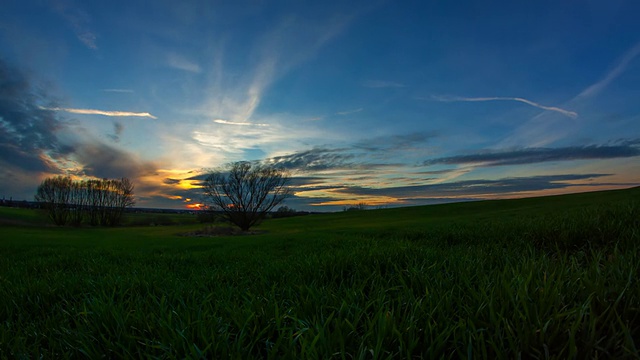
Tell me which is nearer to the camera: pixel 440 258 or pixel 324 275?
pixel 324 275

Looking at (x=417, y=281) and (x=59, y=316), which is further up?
(x=417, y=281)

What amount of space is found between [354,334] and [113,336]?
61.6 inches

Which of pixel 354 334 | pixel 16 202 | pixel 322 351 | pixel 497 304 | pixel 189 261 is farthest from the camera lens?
pixel 16 202

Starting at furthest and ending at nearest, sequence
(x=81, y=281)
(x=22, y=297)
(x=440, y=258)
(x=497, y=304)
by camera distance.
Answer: (x=81, y=281)
(x=440, y=258)
(x=22, y=297)
(x=497, y=304)

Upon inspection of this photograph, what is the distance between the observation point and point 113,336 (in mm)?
2012

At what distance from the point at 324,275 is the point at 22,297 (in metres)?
3.57

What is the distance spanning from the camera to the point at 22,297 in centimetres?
364

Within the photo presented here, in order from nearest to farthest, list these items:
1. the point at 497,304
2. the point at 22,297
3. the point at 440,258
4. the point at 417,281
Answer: the point at 497,304 → the point at 417,281 → the point at 22,297 → the point at 440,258

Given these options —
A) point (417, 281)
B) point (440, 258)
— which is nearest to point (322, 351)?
point (417, 281)

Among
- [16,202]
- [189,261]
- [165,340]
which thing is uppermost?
[16,202]

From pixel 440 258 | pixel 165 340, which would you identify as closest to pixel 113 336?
pixel 165 340

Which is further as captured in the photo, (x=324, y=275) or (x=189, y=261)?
(x=189, y=261)

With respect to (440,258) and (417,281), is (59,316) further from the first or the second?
(440,258)

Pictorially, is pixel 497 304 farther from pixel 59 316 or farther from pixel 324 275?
pixel 59 316
